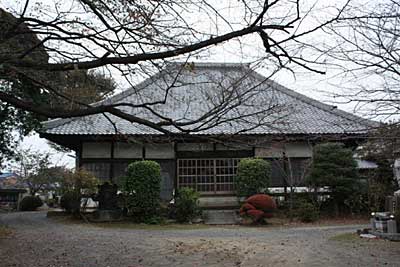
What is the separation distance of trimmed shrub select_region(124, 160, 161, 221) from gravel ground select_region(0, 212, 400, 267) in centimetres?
290

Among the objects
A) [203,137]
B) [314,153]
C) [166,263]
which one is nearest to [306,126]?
[314,153]

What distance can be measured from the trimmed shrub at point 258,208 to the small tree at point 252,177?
119 centimetres

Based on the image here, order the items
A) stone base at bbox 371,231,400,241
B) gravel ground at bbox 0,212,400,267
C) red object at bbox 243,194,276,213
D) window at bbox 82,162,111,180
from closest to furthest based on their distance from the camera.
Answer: gravel ground at bbox 0,212,400,267
stone base at bbox 371,231,400,241
red object at bbox 243,194,276,213
window at bbox 82,162,111,180

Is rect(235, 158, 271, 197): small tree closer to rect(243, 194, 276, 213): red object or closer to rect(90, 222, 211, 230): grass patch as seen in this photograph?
rect(243, 194, 276, 213): red object

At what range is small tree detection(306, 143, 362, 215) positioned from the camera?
1438cm

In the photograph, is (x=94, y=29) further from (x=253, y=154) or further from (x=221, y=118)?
(x=253, y=154)

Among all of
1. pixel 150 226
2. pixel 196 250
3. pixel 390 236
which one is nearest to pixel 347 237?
pixel 390 236

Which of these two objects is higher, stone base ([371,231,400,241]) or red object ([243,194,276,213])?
red object ([243,194,276,213])

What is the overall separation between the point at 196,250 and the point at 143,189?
6065mm

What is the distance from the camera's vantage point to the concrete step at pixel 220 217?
14250 mm

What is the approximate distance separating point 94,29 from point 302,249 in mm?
5811

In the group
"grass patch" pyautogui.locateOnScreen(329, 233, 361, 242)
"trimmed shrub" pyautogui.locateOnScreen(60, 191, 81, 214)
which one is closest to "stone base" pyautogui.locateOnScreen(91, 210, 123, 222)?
"trimmed shrub" pyautogui.locateOnScreen(60, 191, 81, 214)

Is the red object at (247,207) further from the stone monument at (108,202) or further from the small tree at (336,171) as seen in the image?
the stone monument at (108,202)

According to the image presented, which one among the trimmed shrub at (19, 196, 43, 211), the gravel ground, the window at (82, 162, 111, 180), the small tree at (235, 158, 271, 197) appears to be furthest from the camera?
the trimmed shrub at (19, 196, 43, 211)
